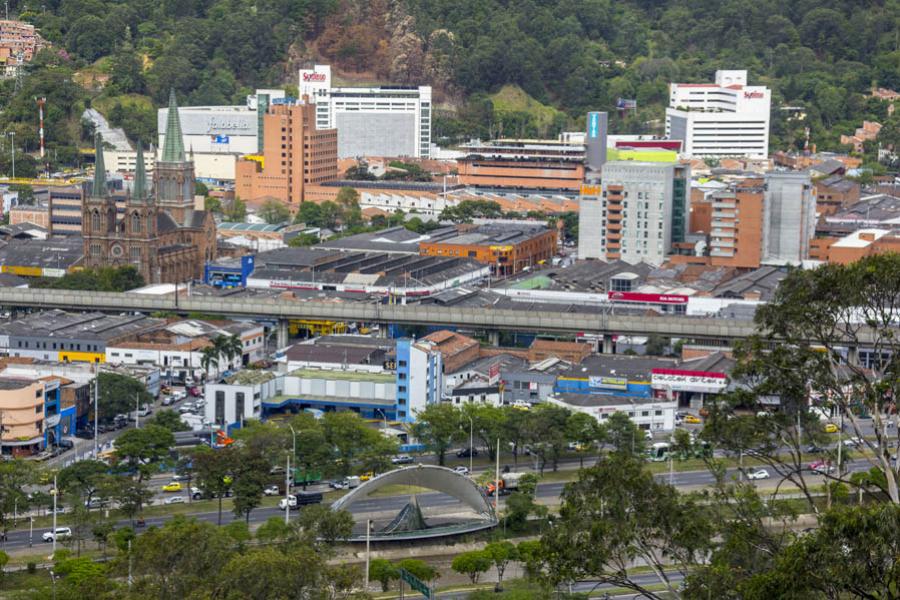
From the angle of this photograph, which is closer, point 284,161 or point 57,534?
point 57,534

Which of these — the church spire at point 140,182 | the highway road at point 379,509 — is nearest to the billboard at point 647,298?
the church spire at point 140,182

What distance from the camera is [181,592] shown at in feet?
91.6

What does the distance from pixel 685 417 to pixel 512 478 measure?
966 centimetres

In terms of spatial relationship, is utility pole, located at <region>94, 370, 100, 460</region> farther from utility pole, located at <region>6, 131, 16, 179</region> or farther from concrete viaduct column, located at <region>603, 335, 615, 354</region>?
utility pole, located at <region>6, 131, 16, 179</region>

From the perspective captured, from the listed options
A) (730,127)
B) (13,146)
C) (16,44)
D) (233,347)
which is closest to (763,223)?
(233,347)

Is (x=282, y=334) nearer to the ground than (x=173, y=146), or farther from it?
nearer to the ground

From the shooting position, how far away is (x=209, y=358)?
5578cm

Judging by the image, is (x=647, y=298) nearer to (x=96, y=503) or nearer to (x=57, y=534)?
(x=96, y=503)

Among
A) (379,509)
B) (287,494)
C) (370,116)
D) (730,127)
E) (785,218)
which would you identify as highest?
(370,116)

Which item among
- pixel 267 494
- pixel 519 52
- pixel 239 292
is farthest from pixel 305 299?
pixel 519 52

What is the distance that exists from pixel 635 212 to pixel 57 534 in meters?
42.1

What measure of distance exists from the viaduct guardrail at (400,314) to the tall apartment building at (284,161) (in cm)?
3312

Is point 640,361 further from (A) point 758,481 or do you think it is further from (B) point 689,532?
(B) point 689,532

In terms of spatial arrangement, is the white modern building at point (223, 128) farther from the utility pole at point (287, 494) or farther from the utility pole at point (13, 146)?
the utility pole at point (287, 494)
